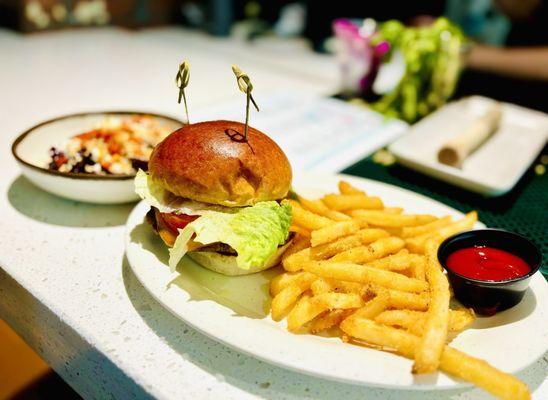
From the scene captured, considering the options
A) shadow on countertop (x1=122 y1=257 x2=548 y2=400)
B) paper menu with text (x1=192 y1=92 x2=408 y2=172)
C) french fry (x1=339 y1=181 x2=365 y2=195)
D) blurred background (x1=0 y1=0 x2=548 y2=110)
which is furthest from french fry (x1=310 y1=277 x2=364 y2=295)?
blurred background (x1=0 y1=0 x2=548 y2=110)

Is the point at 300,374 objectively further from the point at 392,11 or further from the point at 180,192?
the point at 392,11

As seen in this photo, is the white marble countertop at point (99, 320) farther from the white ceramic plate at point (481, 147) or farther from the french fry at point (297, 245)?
the white ceramic plate at point (481, 147)

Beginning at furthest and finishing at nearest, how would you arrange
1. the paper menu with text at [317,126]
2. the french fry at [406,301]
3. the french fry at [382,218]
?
→ the paper menu with text at [317,126], the french fry at [382,218], the french fry at [406,301]

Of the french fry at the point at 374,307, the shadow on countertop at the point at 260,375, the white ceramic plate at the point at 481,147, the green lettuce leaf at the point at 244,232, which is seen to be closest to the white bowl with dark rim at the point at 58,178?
the green lettuce leaf at the point at 244,232

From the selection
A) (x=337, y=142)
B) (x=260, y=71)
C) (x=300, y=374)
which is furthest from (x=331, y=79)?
(x=300, y=374)

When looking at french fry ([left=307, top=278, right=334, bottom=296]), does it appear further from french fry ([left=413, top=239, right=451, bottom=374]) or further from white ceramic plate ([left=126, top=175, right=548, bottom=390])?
french fry ([left=413, top=239, right=451, bottom=374])

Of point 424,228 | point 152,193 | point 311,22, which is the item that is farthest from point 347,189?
point 311,22
